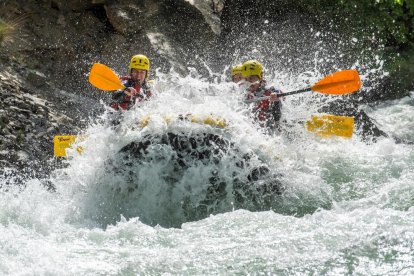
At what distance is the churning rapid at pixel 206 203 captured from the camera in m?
3.95

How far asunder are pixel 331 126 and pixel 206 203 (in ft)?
7.69

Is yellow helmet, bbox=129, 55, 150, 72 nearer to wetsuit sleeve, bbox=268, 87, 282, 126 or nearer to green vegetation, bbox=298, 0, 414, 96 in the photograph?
wetsuit sleeve, bbox=268, 87, 282, 126

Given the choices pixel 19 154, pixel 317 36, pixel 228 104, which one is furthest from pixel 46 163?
pixel 317 36

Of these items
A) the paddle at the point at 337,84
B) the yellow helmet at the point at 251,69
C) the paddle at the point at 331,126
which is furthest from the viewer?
the yellow helmet at the point at 251,69

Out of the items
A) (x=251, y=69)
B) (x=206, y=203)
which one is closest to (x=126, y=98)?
(x=251, y=69)

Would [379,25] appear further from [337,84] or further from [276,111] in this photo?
[276,111]

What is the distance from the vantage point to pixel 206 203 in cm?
550

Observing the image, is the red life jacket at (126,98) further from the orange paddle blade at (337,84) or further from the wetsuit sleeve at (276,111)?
the orange paddle blade at (337,84)

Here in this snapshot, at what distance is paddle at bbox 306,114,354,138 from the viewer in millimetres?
7082

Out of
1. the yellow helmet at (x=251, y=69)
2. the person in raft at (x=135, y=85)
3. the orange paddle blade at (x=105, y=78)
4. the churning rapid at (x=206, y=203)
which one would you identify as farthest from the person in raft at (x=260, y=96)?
the orange paddle blade at (x=105, y=78)

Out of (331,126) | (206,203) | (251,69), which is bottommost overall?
(206,203)

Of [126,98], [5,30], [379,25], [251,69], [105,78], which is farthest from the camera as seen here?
[379,25]

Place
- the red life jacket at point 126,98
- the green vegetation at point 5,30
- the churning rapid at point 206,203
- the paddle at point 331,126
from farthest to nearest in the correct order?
1. the green vegetation at point 5,30
2. the paddle at point 331,126
3. the red life jacket at point 126,98
4. the churning rapid at point 206,203

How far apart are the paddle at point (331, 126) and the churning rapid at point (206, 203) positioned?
18 cm
